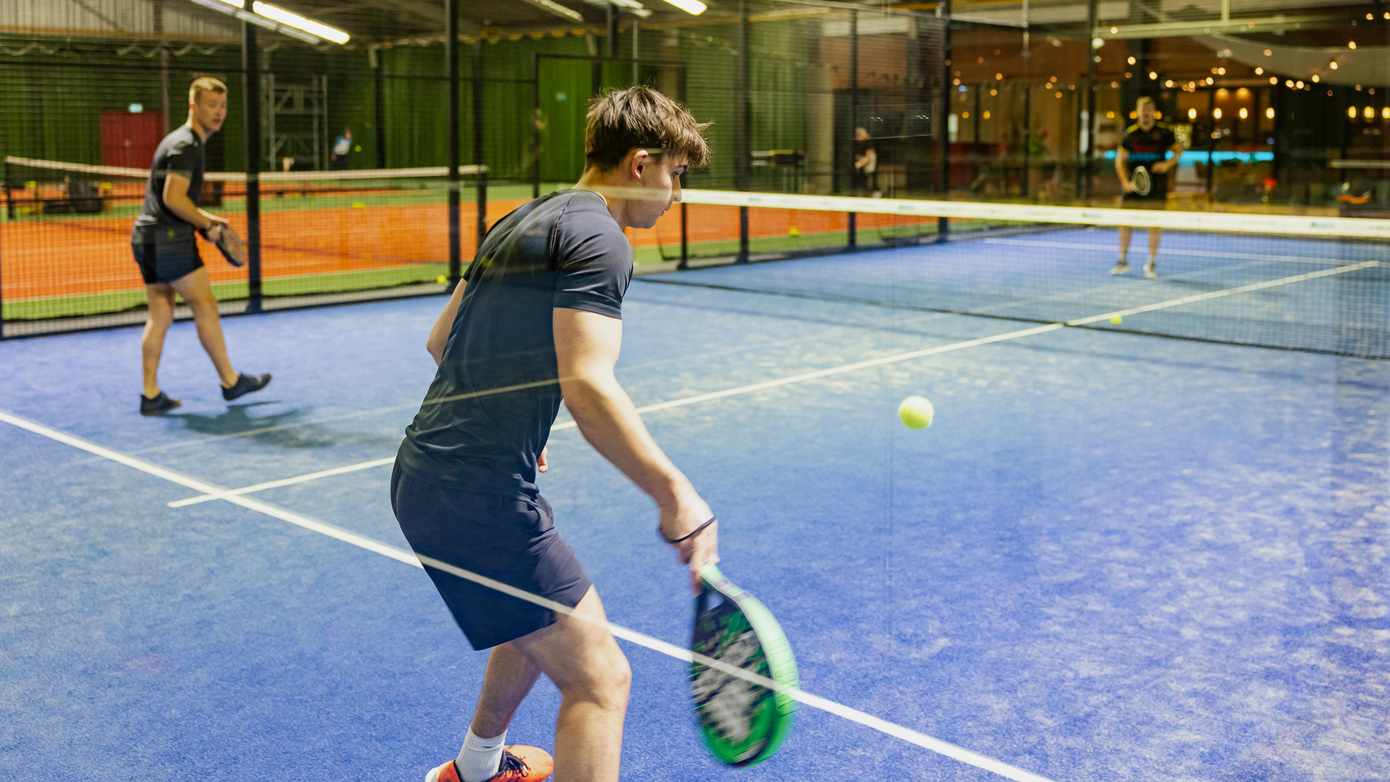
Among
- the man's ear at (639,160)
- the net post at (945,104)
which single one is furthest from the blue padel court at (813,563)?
the net post at (945,104)

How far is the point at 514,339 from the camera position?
2.13 m

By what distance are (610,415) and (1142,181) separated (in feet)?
35.6

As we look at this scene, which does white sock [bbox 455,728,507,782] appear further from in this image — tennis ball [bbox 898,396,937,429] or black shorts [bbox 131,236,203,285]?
black shorts [bbox 131,236,203,285]

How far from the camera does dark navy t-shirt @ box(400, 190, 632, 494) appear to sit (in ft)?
6.48

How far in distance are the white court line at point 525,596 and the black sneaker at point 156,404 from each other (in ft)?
1.45

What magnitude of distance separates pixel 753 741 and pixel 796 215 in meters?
12.5

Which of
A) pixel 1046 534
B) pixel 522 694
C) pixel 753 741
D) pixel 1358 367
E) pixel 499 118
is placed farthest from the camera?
pixel 499 118

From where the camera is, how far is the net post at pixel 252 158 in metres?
9.16

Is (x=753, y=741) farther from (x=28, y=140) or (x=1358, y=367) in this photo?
(x=28, y=140)

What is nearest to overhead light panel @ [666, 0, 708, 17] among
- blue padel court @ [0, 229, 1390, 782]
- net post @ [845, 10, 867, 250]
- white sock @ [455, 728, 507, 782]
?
net post @ [845, 10, 867, 250]

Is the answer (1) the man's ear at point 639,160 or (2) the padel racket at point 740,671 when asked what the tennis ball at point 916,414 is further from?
(1) the man's ear at point 639,160

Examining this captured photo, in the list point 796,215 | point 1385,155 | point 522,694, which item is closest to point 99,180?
point 796,215

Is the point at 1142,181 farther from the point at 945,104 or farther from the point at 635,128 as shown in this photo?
the point at 635,128

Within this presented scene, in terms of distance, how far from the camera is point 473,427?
217cm
